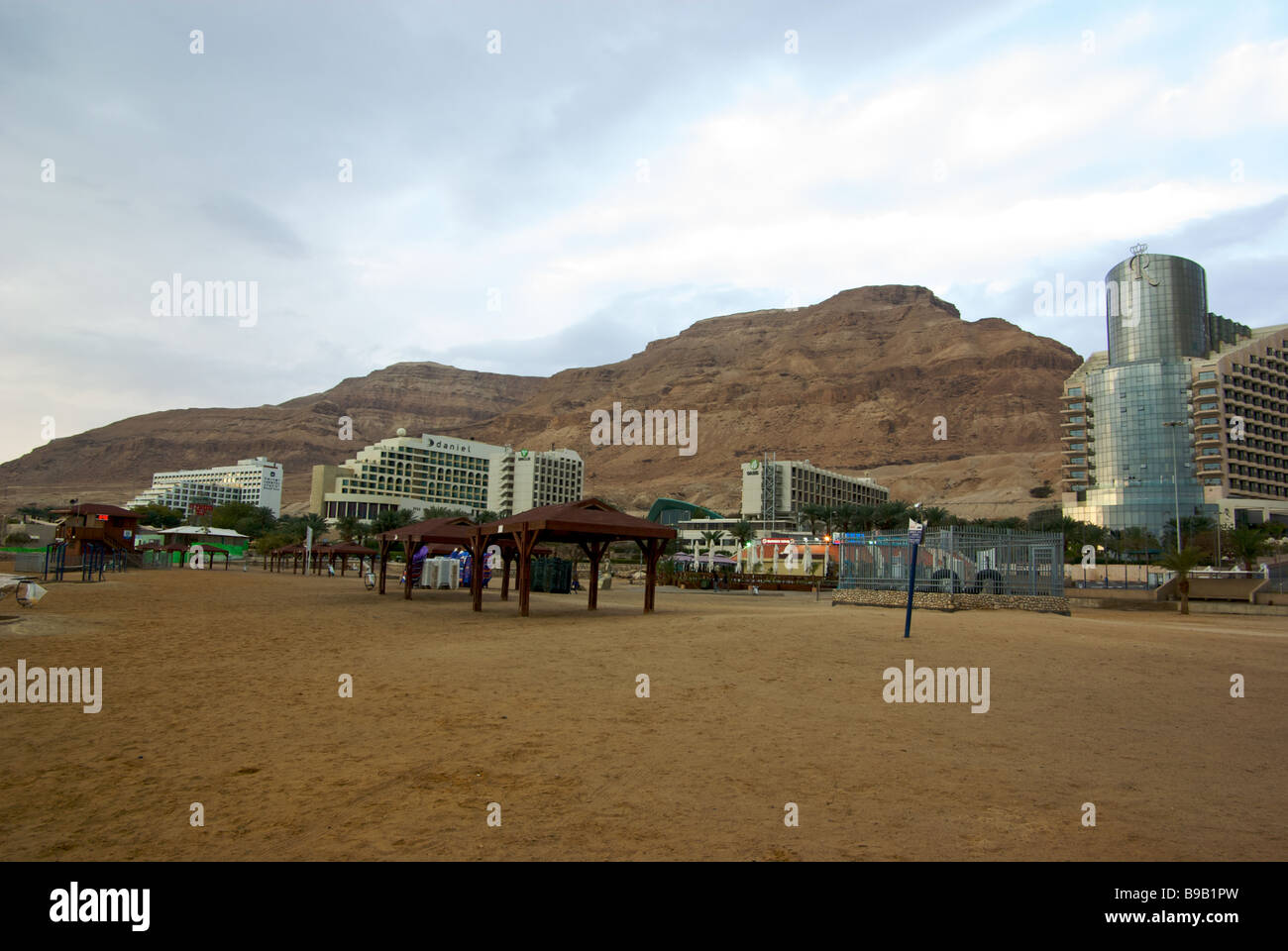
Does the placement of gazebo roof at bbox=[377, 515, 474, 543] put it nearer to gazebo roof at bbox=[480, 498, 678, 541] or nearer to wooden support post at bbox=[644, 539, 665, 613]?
gazebo roof at bbox=[480, 498, 678, 541]

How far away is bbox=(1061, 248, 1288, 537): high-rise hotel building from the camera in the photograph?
89375mm

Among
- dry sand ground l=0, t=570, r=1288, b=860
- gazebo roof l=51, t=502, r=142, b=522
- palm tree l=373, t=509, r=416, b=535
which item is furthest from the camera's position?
A: palm tree l=373, t=509, r=416, b=535

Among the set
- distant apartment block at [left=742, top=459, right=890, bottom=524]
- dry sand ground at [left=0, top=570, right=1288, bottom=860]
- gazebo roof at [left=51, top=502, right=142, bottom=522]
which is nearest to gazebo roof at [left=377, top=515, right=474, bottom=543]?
dry sand ground at [left=0, top=570, right=1288, bottom=860]

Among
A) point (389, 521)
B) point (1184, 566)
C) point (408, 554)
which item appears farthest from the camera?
point (389, 521)

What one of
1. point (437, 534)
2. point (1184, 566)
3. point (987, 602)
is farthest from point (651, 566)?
point (1184, 566)

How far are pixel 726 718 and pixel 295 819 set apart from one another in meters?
4.31

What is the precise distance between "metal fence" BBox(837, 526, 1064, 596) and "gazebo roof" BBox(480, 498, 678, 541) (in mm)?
7106

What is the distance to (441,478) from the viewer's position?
139 metres

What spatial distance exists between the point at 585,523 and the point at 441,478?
127011 millimetres

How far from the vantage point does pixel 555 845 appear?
4.36m

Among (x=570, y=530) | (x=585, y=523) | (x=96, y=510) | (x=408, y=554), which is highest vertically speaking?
(x=96, y=510)

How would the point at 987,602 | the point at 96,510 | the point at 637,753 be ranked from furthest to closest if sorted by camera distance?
the point at 96,510 → the point at 987,602 → the point at 637,753

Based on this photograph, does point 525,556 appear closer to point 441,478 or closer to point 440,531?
point 440,531
